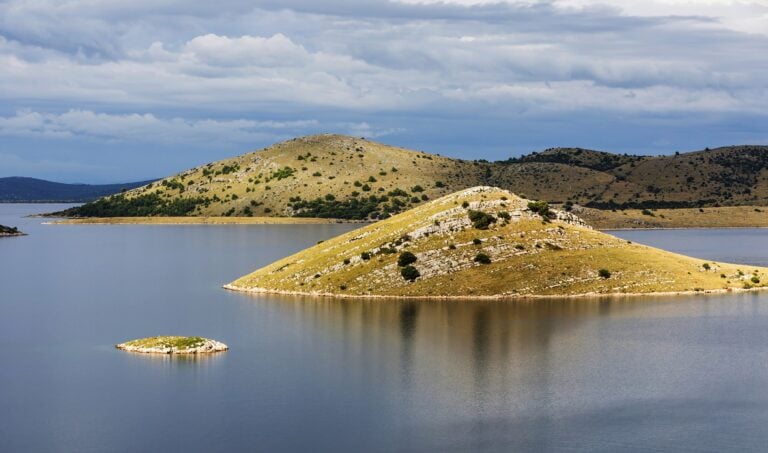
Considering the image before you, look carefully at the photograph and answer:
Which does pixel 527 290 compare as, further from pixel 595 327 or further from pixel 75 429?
pixel 75 429

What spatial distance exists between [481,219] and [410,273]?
Result: 558 inches

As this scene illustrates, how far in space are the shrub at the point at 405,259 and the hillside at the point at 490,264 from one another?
5.1 inches

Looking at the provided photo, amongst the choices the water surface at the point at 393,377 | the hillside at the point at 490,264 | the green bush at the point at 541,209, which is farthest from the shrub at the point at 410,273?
the green bush at the point at 541,209

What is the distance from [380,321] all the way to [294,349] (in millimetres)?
17627

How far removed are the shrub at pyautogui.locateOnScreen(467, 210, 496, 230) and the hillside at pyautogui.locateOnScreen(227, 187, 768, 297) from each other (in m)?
0.18

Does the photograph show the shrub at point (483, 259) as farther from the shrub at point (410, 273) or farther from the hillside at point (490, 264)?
the shrub at point (410, 273)

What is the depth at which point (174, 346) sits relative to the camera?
315 ft

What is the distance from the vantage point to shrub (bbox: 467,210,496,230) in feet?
464

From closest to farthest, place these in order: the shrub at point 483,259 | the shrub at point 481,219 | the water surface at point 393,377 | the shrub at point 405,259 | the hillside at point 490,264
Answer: the water surface at point 393,377 < the hillside at point 490,264 < the shrub at point 483,259 < the shrub at point 405,259 < the shrub at point 481,219

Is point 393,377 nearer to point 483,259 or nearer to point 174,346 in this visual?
point 174,346

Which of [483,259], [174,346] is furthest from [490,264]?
[174,346]

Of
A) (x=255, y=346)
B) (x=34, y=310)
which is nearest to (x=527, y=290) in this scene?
(x=255, y=346)

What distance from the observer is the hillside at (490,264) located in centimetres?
13338

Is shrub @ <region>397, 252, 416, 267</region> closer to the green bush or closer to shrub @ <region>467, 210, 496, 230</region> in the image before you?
shrub @ <region>467, 210, 496, 230</region>
